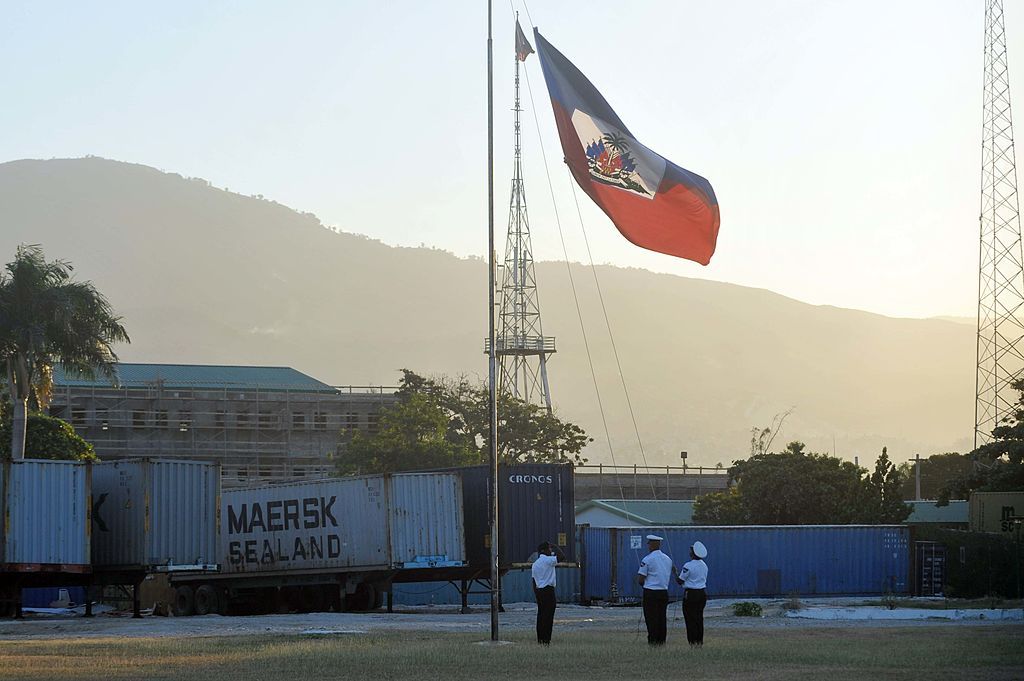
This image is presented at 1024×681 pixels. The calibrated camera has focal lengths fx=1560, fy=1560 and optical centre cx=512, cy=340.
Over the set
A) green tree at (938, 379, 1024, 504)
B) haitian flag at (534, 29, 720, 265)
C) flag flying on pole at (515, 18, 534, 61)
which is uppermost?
flag flying on pole at (515, 18, 534, 61)

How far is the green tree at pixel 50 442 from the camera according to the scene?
185 feet

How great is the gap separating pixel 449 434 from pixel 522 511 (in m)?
52.0

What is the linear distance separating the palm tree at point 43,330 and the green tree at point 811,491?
27993mm

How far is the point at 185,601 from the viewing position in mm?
42906

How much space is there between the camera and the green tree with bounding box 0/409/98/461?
2216 inches

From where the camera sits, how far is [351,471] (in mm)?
72062

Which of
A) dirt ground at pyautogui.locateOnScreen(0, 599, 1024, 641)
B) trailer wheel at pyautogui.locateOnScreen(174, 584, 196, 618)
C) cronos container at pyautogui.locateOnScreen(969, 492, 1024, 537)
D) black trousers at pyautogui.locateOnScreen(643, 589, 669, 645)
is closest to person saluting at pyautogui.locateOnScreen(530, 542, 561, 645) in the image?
black trousers at pyautogui.locateOnScreen(643, 589, 669, 645)

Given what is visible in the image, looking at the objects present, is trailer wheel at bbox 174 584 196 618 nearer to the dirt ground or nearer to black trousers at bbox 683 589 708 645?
the dirt ground

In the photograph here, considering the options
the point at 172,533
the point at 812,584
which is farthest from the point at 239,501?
the point at 812,584

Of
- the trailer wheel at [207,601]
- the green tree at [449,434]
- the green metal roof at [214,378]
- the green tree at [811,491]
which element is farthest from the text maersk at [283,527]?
the green metal roof at [214,378]

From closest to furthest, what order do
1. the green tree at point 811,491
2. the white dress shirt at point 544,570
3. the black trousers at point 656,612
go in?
the black trousers at point 656,612
the white dress shirt at point 544,570
the green tree at point 811,491

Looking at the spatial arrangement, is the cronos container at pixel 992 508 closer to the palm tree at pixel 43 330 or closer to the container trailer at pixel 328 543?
the container trailer at pixel 328 543

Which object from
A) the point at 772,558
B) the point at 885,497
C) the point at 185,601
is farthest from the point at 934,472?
the point at 185,601

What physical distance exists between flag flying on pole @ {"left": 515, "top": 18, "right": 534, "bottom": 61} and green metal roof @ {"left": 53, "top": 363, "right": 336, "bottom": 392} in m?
80.2
